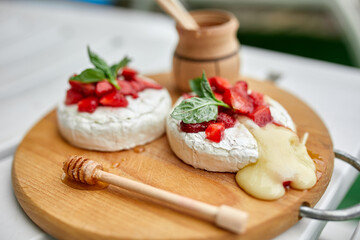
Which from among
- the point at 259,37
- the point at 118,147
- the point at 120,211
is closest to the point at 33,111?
the point at 118,147

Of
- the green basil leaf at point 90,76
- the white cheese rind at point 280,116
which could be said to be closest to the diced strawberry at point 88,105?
the green basil leaf at point 90,76

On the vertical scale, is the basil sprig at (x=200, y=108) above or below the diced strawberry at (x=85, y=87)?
above

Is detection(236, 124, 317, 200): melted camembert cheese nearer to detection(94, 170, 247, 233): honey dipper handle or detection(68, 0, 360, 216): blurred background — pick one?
detection(94, 170, 247, 233): honey dipper handle

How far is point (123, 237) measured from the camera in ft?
3.68

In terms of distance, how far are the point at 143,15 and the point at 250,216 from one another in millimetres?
2976

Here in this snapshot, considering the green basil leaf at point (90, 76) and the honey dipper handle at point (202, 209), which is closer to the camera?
the honey dipper handle at point (202, 209)

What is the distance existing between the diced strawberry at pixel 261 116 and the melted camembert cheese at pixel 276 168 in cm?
6

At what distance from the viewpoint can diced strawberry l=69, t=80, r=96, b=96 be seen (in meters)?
1.65

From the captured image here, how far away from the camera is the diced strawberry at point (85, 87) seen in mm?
1655

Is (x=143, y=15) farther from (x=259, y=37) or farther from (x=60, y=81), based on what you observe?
(x=259, y=37)

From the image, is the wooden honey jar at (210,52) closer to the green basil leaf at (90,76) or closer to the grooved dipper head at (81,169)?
the green basil leaf at (90,76)

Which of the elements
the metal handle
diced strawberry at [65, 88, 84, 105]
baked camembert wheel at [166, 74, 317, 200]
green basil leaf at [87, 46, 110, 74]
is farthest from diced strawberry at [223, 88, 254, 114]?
diced strawberry at [65, 88, 84, 105]

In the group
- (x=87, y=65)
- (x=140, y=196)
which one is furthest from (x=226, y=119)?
(x=87, y=65)

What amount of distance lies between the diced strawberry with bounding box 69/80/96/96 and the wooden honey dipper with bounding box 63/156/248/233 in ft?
1.36
